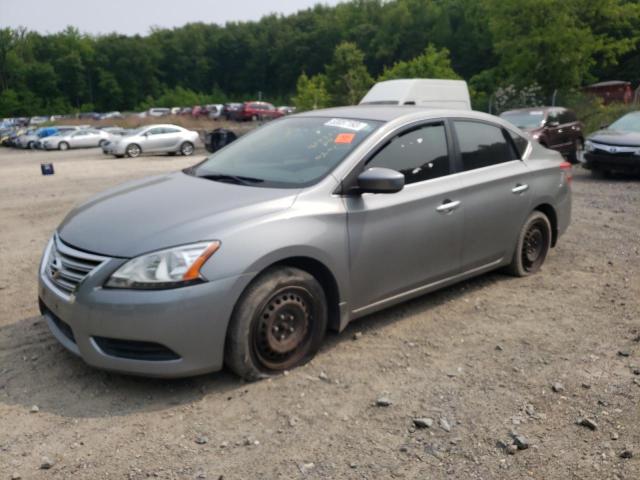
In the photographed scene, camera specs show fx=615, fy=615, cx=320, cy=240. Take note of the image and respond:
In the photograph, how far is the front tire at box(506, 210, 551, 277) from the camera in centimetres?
561

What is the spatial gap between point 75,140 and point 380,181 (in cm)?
3687

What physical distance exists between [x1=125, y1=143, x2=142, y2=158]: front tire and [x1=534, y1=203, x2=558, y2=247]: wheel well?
23.6m

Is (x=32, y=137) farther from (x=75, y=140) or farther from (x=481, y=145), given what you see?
(x=481, y=145)

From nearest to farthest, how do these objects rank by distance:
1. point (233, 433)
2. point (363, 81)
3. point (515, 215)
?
point (233, 433) → point (515, 215) → point (363, 81)

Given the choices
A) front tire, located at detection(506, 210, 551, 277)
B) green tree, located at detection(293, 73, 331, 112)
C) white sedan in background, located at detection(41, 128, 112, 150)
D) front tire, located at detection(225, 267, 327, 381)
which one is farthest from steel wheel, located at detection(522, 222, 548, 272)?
green tree, located at detection(293, 73, 331, 112)

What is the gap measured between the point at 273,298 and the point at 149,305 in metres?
0.75

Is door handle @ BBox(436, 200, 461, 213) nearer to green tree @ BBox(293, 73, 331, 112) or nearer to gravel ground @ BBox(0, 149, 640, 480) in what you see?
gravel ground @ BBox(0, 149, 640, 480)

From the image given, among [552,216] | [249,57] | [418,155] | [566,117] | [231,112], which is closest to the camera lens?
[418,155]

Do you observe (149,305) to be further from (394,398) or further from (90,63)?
(90,63)

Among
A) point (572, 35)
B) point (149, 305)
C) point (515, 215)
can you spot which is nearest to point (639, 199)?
point (515, 215)

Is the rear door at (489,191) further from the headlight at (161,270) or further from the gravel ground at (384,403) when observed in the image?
the headlight at (161,270)

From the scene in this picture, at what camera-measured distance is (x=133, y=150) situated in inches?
1059

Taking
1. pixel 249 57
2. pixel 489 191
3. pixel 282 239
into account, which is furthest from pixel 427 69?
pixel 249 57

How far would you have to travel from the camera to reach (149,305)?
3.34m
